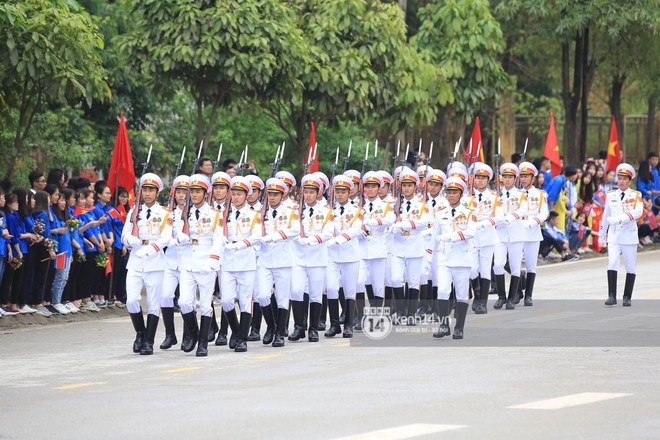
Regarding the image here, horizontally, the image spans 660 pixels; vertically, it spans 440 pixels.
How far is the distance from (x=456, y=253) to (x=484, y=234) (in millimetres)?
3135

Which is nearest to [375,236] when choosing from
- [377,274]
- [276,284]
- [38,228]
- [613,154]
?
[377,274]

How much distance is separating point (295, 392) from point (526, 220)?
26.9ft

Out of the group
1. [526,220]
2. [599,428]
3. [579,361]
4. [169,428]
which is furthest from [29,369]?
[526,220]

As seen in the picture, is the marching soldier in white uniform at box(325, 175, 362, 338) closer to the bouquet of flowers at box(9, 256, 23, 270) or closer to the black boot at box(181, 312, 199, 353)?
the black boot at box(181, 312, 199, 353)

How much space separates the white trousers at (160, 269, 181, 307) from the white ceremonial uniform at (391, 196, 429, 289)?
3156mm

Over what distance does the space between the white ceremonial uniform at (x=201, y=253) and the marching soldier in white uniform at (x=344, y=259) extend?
177 centimetres

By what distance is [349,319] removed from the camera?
639 inches

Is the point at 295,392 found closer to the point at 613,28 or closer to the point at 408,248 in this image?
the point at 408,248

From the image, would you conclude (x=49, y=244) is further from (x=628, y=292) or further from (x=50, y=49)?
(x=628, y=292)

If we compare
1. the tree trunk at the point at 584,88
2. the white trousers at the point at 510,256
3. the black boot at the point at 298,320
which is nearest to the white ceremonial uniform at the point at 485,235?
the white trousers at the point at 510,256

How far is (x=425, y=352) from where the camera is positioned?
14359mm

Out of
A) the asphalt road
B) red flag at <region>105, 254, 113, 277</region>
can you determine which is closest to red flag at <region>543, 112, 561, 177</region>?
the asphalt road

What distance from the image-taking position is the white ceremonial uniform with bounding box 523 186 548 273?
19250mm

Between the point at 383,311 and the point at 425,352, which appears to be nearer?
the point at 425,352
